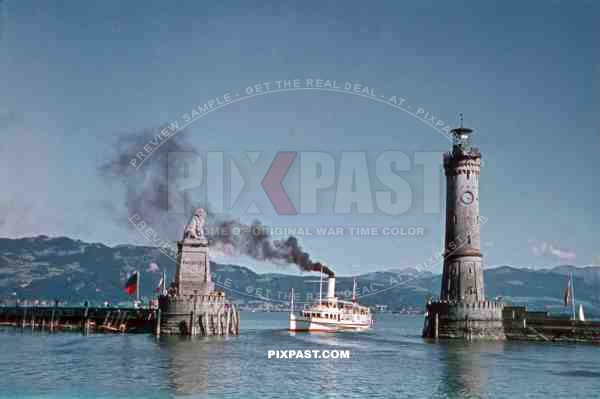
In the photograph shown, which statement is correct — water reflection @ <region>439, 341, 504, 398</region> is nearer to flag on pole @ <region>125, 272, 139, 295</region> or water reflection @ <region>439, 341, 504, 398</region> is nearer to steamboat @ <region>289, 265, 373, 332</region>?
steamboat @ <region>289, 265, 373, 332</region>

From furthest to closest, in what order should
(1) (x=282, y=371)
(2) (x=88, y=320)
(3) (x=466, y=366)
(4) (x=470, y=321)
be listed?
1. (2) (x=88, y=320)
2. (4) (x=470, y=321)
3. (3) (x=466, y=366)
4. (1) (x=282, y=371)

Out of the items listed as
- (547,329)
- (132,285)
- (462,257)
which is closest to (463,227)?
(462,257)

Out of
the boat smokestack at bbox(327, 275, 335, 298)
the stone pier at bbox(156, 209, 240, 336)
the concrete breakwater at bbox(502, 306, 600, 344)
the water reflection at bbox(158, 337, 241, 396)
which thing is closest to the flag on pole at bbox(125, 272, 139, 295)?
the stone pier at bbox(156, 209, 240, 336)

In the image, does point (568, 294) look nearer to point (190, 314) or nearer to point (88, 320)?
point (190, 314)

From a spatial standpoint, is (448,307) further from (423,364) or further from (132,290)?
(132,290)

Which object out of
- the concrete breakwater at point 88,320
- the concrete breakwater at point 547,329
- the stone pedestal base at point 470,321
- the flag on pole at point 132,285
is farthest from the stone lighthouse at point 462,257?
the flag on pole at point 132,285

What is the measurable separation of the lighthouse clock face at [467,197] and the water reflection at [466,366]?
54.1 ft

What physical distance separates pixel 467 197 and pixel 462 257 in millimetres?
7134

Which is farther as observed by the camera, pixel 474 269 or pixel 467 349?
pixel 474 269

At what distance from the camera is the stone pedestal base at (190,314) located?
271 ft

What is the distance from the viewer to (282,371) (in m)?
55.7

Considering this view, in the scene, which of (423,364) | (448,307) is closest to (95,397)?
(423,364)

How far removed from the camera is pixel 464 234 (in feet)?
274

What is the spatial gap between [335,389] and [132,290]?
5539 cm
